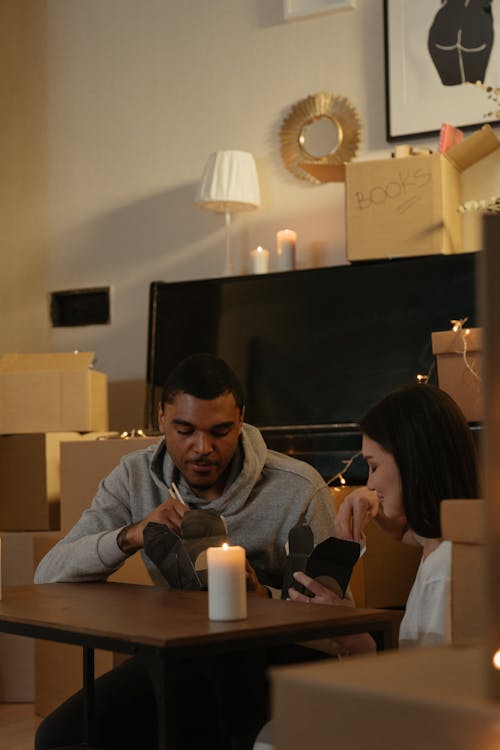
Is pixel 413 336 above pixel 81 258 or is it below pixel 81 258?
below

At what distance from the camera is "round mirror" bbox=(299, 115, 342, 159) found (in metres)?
4.22

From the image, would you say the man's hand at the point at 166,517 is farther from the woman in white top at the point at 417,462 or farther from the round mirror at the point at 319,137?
the round mirror at the point at 319,137

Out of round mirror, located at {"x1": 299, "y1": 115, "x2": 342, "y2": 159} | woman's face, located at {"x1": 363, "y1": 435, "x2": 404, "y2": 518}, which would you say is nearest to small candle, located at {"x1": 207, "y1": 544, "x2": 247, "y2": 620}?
woman's face, located at {"x1": 363, "y1": 435, "x2": 404, "y2": 518}

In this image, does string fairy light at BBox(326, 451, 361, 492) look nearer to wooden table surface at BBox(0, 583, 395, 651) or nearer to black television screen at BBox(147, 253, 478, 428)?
black television screen at BBox(147, 253, 478, 428)

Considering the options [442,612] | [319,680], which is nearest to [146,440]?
[442,612]

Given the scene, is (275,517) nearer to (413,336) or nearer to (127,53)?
(413,336)

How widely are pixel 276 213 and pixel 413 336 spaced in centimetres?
96

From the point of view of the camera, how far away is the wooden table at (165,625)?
4.59 ft

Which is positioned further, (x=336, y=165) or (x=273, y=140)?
(x=273, y=140)

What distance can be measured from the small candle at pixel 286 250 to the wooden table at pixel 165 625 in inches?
88.7

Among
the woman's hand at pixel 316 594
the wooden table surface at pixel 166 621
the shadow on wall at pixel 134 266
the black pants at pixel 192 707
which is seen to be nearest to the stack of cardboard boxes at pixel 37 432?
the shadow on wall at pixel 134 266

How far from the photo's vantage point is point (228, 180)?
4.16m

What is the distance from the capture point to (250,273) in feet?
14.1

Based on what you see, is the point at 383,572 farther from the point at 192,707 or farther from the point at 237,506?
the point at 192,707
